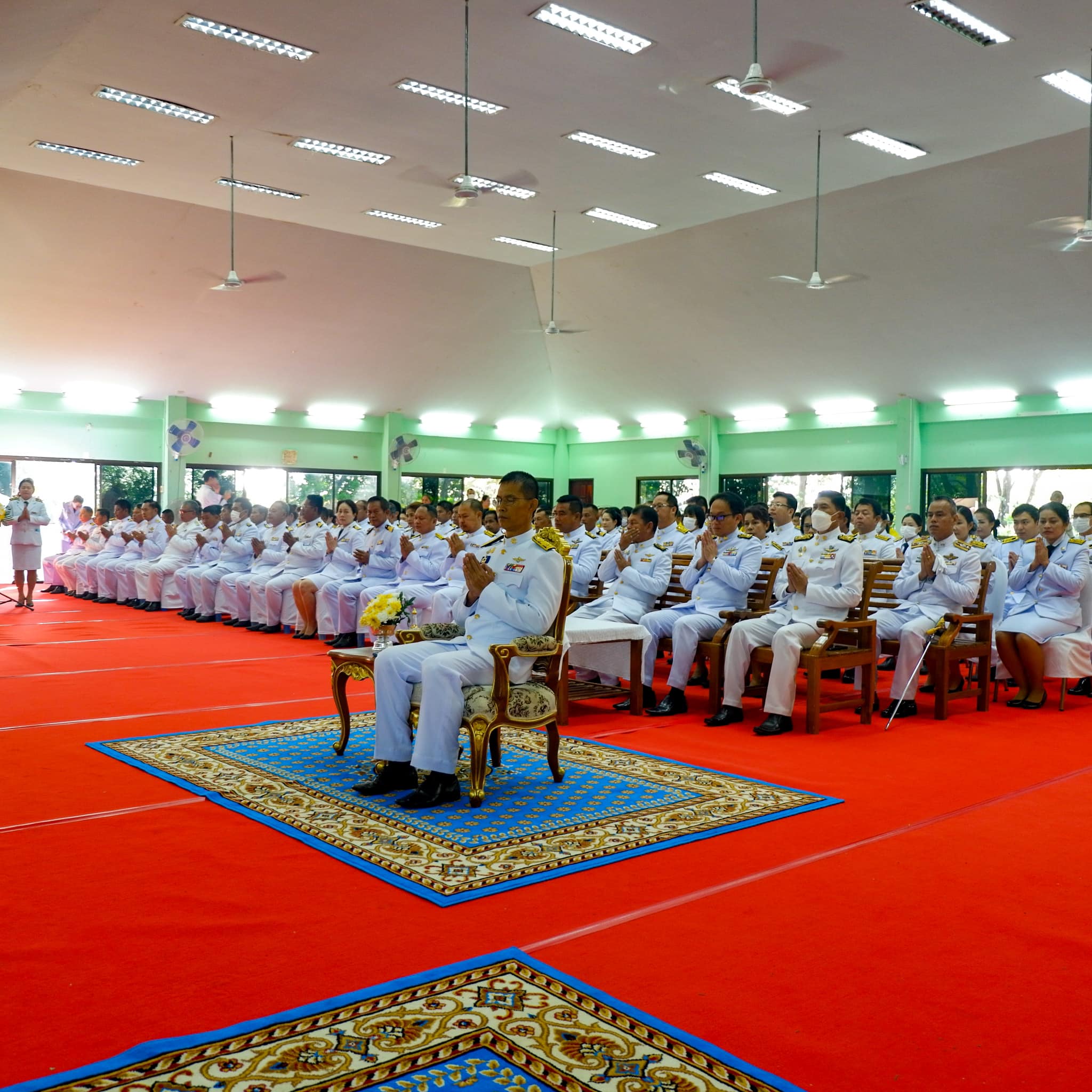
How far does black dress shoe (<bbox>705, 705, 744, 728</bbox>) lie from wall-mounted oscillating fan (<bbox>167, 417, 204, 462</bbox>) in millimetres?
14413

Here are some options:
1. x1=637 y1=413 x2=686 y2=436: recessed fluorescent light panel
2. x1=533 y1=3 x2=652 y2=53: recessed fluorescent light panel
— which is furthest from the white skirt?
x1=637 y1=413 x2=686 y2=436: recessed fluorescent light panel

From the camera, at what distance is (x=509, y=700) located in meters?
4.64

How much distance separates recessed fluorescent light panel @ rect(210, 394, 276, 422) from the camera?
19562mm

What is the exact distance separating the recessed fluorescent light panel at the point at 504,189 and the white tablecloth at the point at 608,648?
676 cm

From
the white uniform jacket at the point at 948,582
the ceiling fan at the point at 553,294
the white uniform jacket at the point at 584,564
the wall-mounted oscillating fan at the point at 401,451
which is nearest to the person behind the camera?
the white uniform jacket at the point at 948,582

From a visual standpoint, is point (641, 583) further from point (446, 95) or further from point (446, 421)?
point (446, 421)

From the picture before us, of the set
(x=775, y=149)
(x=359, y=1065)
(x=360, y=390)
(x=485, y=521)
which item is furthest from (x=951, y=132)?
(x=360, y=390)

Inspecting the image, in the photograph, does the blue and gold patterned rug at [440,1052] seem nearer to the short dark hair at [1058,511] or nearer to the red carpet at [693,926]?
the red carpet at [693,926]

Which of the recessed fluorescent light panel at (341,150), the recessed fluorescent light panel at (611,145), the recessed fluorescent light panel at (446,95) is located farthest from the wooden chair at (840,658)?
the recessed fluorescent light panel at (341,150)

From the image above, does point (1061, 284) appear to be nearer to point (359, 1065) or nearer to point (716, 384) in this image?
point (716, 384)

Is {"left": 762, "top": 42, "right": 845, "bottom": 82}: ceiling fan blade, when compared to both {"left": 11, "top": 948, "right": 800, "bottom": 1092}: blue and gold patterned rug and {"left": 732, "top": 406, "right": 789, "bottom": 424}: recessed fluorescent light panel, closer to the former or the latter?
{"left": 11, "top": 948, "right": 800, "bottom": 1092}: blue and gold patterned rug

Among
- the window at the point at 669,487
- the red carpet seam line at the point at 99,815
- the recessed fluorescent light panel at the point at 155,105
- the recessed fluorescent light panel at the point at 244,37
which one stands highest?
the recessed fluorescent light panel at the point at 155,105

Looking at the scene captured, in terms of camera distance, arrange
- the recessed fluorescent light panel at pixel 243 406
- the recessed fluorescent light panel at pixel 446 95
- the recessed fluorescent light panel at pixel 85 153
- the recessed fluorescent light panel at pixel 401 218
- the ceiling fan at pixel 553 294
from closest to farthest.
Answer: the recessed fluorescent light panel at pixel 446 95 < the recessed fluorescent light panel at pixel 85 153 < the recessed fluorescent light panel at pixel 401 218 < the ceiling fan at pixel 553 294 < the recessed fluorescent light panel at pixel 243 406

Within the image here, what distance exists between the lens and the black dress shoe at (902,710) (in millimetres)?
6984
